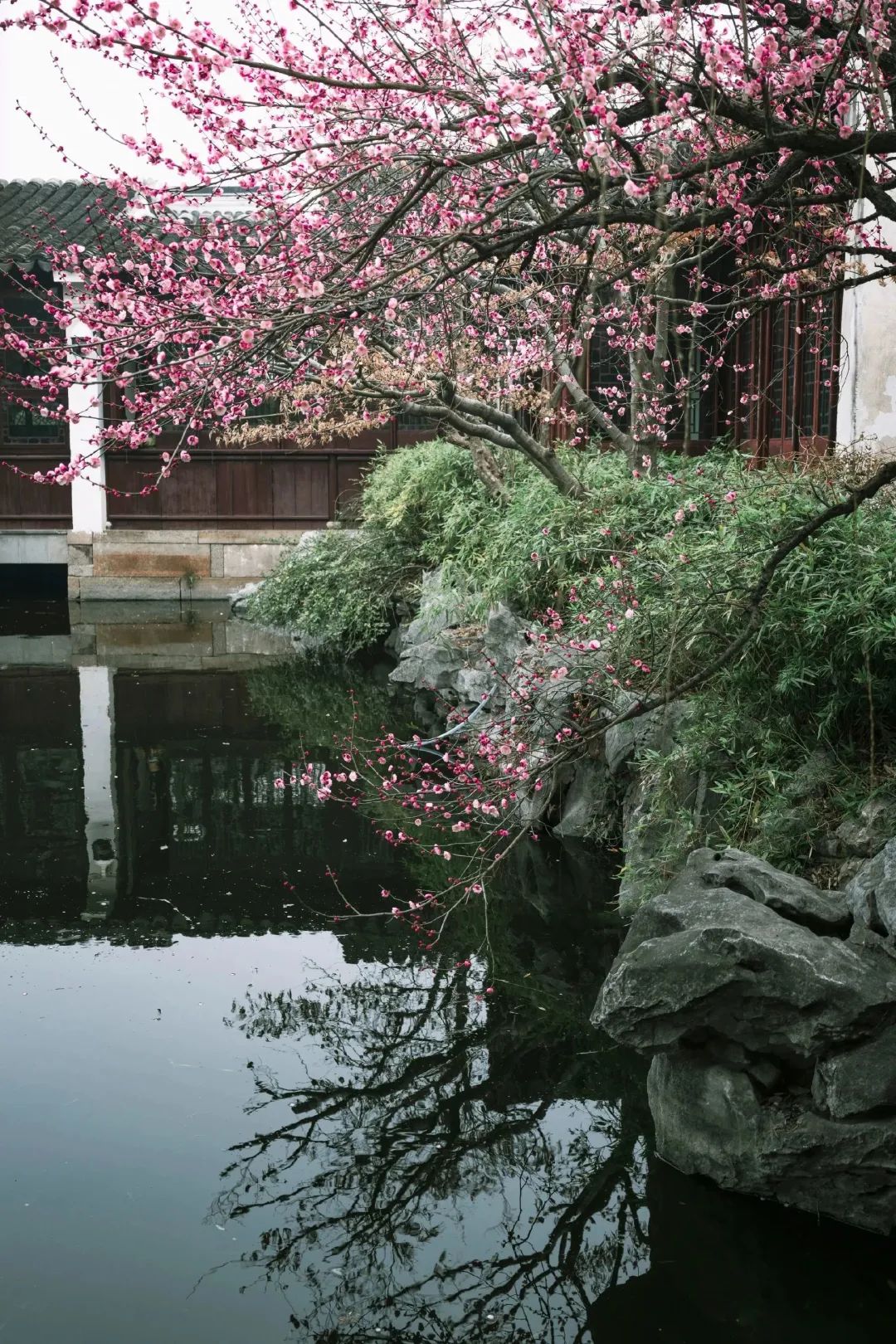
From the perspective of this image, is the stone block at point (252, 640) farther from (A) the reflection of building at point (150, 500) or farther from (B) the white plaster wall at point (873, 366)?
(B) the white plaster wall at point (873, 366)

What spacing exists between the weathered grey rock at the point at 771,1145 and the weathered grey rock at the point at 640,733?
7.94ft

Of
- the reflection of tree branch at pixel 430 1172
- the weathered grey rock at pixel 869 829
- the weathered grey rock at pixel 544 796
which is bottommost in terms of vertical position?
the reflection of tree branch at pixel 430 1172

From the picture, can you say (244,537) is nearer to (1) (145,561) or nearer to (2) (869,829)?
(1) (145,561)

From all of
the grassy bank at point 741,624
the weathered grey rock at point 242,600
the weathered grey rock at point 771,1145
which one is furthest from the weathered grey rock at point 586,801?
the weathered grey rock at point 242,600

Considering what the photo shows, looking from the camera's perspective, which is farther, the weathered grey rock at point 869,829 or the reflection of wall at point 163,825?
the reflection of wall at point 163,825

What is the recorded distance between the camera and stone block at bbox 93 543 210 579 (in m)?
18.5

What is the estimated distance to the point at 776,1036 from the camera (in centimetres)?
415

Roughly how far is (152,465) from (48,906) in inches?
506

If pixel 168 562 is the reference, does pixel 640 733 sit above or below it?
below

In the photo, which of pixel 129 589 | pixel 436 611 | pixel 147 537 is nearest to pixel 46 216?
pixel 147 537

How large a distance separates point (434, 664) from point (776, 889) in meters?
7.07

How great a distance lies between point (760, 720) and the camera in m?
5.98

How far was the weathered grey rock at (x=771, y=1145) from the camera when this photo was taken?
396 cm

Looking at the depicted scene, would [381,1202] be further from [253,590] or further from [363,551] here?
[253,590]
